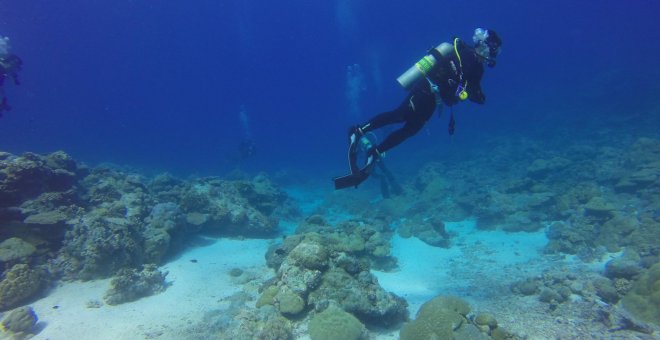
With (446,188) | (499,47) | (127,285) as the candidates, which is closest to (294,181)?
(446,188)

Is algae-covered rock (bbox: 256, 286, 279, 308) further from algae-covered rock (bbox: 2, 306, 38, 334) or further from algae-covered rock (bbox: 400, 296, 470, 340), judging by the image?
algae-covered rock (bbox: 2, 306, 38, 334)

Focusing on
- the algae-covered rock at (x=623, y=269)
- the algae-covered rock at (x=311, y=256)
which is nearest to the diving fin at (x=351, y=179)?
the algae-covered rock at (x=311, y=256)

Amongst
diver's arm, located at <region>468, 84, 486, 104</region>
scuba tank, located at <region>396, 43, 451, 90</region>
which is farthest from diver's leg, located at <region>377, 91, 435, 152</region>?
diver's arm, located at <region>468, 84, 486, 104</region>

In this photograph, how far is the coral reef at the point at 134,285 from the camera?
721 centimetres

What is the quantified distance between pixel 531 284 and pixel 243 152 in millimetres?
23248

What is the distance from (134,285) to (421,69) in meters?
7.93

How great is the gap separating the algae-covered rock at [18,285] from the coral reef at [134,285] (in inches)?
61.4

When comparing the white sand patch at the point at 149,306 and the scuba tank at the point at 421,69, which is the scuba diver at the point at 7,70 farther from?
the scuba tank at the point at 421,69

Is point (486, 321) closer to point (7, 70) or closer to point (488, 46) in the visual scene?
point (488, 46)

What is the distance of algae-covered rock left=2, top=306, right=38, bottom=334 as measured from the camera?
5.91m

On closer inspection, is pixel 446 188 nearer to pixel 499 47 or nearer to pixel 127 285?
pixel 499 47

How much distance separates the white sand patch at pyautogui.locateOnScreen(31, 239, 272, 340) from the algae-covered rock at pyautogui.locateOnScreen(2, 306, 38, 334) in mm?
256

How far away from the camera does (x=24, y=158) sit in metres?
9.08

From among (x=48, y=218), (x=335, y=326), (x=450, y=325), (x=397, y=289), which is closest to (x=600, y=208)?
(x=397, y=289)
